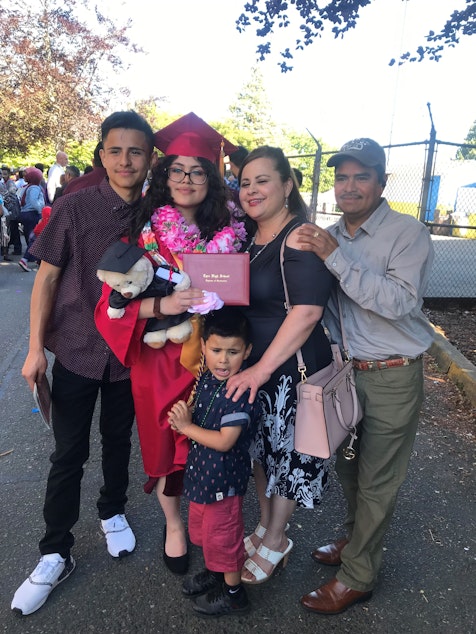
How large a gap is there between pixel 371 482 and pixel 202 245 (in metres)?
1.34

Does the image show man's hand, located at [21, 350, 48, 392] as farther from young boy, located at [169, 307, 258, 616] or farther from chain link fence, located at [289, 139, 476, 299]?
chain link fence, located at [289, 139, 476, 299]

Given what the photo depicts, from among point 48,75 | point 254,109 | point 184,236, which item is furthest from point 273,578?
point 254,109

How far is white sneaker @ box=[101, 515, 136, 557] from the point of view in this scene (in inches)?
99.8

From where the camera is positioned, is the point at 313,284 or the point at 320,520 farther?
the point at 320,520

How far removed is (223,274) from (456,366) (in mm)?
3812

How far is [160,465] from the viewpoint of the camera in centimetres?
234

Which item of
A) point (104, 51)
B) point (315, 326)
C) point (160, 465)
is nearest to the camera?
point (315, 326)

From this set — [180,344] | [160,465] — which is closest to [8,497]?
[160,465]

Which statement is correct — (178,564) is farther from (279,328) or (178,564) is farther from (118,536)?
(279,328)

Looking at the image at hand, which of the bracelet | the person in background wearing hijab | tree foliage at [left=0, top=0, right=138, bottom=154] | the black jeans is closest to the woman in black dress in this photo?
the bracelet

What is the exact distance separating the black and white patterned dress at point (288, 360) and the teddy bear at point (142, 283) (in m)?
0.33

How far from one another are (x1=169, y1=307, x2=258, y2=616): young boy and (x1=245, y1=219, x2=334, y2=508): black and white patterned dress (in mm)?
102

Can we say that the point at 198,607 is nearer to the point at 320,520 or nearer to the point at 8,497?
the point at 320,520

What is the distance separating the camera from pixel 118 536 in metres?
2.60
